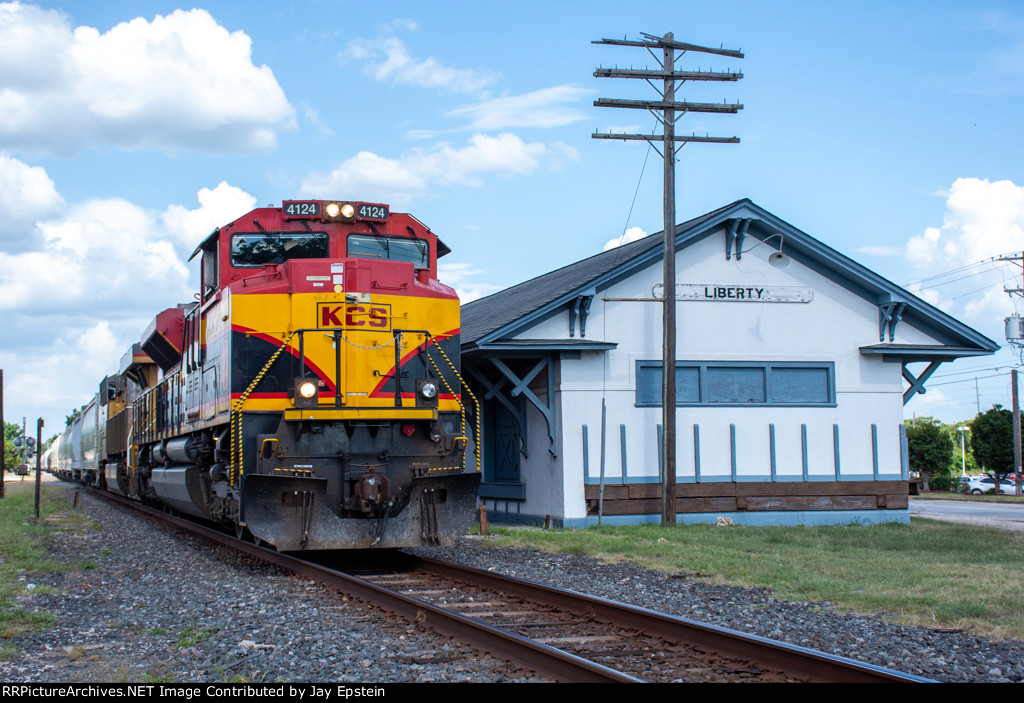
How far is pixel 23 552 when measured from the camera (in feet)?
41.1

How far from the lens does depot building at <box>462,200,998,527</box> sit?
54.3 feet

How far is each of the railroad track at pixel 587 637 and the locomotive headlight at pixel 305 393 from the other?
5.66 ft

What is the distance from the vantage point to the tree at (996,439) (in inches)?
1690

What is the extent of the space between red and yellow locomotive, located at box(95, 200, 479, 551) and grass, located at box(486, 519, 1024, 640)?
3114mm

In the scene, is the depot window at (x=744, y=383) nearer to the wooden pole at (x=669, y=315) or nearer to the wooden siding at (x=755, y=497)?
the wooden pole at (x=669, y=315)

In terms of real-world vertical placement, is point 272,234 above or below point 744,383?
above

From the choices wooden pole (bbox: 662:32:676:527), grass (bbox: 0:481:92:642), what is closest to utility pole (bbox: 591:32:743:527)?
wooden pole (bbox: 662:32:676:527)

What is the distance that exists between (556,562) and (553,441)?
5.04 meters

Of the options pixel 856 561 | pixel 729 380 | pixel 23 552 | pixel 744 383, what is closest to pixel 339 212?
pixel 23 552

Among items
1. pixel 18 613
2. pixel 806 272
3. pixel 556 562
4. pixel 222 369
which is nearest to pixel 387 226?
pixel 222 369

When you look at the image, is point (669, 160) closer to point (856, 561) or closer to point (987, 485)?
point (856, 561)

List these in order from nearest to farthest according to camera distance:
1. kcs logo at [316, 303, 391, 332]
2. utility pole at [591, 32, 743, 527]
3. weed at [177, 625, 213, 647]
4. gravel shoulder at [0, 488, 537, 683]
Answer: gravel shoulder at [0, 488, 537, 683] → weed at [177, 625, 213, 647] → kcs logo at [316, 303, 391, 332] → utility pole at [591, 32, 743, 527]

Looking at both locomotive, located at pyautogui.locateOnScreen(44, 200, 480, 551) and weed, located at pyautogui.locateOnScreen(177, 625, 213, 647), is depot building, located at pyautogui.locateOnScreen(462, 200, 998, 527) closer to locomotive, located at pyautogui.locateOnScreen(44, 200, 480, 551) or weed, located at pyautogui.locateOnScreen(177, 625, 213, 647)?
locomotive, located at pyautogui.locateOnScreen(44, 200, 480, 551)

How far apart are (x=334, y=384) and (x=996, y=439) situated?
135 ft
